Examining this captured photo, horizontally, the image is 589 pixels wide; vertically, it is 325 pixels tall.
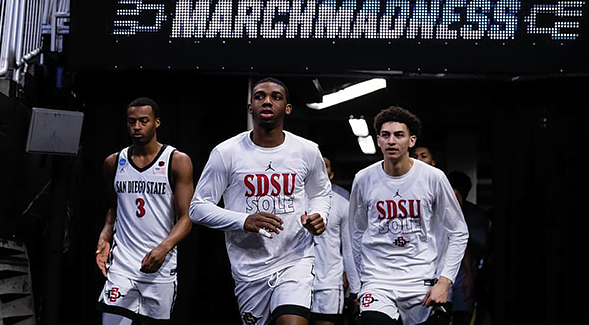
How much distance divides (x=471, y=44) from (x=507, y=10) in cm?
39

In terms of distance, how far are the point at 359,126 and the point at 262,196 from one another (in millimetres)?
7078

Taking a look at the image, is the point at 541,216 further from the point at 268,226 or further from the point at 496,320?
the point at 268,226

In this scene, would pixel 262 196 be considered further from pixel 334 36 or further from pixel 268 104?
pixel 334 36

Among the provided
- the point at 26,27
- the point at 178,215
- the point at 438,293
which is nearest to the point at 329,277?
the point at 178,215

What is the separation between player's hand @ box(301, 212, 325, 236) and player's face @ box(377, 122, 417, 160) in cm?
107

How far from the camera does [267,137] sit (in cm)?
562

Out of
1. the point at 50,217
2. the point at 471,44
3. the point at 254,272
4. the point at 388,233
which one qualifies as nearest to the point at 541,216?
the point at 471,44

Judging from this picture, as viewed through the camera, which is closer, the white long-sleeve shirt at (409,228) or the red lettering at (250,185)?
the red lettering at (250,185)

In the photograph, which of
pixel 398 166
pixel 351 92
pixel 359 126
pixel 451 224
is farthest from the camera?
pixel 359 126

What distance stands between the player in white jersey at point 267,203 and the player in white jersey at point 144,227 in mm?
564

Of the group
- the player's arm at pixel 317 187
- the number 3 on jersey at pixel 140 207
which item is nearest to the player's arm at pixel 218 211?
the player's arm at pixel 317 187

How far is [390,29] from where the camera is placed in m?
7.15

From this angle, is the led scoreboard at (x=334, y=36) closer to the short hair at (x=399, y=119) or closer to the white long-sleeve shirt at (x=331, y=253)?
the short hair at (x=399, y=119)

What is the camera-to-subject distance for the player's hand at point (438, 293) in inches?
223
